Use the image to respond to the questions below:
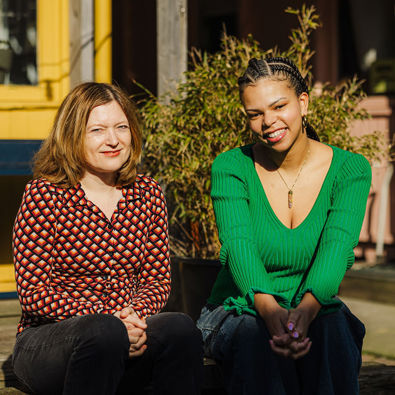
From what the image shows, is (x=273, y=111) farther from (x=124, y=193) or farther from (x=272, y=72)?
(x=124, y=193)

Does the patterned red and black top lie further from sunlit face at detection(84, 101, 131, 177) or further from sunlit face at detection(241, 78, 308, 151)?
sunlit face at detection(241, 78, 308, 151)

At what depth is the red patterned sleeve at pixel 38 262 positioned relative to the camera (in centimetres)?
267

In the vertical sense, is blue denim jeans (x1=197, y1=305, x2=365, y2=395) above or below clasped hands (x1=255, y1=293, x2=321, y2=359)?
below

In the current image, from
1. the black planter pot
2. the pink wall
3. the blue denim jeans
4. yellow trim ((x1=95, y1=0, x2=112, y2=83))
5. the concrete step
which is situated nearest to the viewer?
the blue denim jeans

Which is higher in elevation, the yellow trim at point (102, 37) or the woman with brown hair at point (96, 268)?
the yellow trim at point (102, 37)

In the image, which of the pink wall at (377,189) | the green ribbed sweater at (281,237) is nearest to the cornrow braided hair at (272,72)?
the green ribbed sweater at (281,237)

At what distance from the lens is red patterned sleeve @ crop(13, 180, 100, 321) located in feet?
8.75

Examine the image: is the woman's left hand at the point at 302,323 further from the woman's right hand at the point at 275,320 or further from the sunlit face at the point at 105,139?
the sunlit face at the point at 105,139

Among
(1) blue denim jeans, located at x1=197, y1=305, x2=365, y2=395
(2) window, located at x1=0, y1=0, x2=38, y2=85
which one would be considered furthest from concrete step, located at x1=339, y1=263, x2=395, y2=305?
(1) blue denim jeans, located at x1=197, y1=305, x2=365, y2=395

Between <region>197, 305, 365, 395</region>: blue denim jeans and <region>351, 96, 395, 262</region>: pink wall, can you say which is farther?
<region>351, 96, 395, 262</region>: pink wall

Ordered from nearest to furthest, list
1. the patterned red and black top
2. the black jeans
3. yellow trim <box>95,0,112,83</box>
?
1. the black jeans
2. the patterned red and black top
3. yellow trim <box>95,0,112,83</box>

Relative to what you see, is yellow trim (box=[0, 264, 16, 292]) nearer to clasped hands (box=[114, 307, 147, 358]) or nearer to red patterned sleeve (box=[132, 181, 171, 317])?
red patterned sleeve (box=[132, 181, 171, 317])

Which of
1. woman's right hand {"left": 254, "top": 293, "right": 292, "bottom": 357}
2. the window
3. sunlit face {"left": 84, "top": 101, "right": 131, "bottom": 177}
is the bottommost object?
woman's right hand {"left": 254, "top": 293, "right": 292, "bottom": 357}

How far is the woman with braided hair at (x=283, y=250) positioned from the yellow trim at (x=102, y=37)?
243 cm
